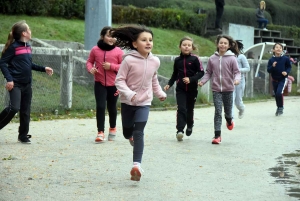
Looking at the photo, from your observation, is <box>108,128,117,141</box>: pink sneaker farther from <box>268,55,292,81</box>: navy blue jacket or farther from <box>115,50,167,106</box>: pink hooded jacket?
<box>268,55,292,81</box>: navy blue jacket

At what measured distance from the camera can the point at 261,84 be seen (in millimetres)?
25328

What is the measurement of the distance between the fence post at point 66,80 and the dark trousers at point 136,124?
705 cm

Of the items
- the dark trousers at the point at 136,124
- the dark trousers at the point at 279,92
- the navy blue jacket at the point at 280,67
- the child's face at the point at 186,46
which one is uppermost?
the child's face at the point at 186,46

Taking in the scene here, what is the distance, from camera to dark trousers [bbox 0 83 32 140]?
1133cm

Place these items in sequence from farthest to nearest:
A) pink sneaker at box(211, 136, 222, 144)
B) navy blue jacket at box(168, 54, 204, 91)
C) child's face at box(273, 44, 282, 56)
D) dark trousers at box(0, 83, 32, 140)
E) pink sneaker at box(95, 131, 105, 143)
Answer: child's face at box(273, 44, 282, 56) < navy blue jacket at box(168, 54, 204, 91) < pink sneaker at box(211, 136, 222, 144) < pink sneaker at box(95, 131, 105, 143) < dark trousers at box(0, 83, 32, 140)

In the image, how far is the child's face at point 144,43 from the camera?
902 cm

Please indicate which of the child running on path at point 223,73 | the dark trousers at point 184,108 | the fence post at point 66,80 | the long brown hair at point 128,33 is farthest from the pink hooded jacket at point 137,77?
the fence post at point 66,80

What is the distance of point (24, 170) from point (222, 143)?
161 inches

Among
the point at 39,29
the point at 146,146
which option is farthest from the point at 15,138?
the point at 39,29

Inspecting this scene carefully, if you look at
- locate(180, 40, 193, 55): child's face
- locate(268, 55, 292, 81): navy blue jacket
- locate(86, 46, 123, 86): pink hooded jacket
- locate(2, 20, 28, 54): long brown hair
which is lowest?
locate(268, 55, 292, 81): navy blue jacket

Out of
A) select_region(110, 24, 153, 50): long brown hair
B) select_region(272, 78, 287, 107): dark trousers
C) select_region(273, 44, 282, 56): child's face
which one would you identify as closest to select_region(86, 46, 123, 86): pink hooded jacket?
select_region(110, 24, 153, 50): long brown hair

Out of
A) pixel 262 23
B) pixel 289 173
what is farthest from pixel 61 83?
pixel 262 23

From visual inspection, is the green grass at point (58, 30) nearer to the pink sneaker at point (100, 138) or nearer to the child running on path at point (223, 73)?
the child running on path at point (223, 73)

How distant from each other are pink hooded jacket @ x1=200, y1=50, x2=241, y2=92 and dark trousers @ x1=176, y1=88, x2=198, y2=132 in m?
0.37
